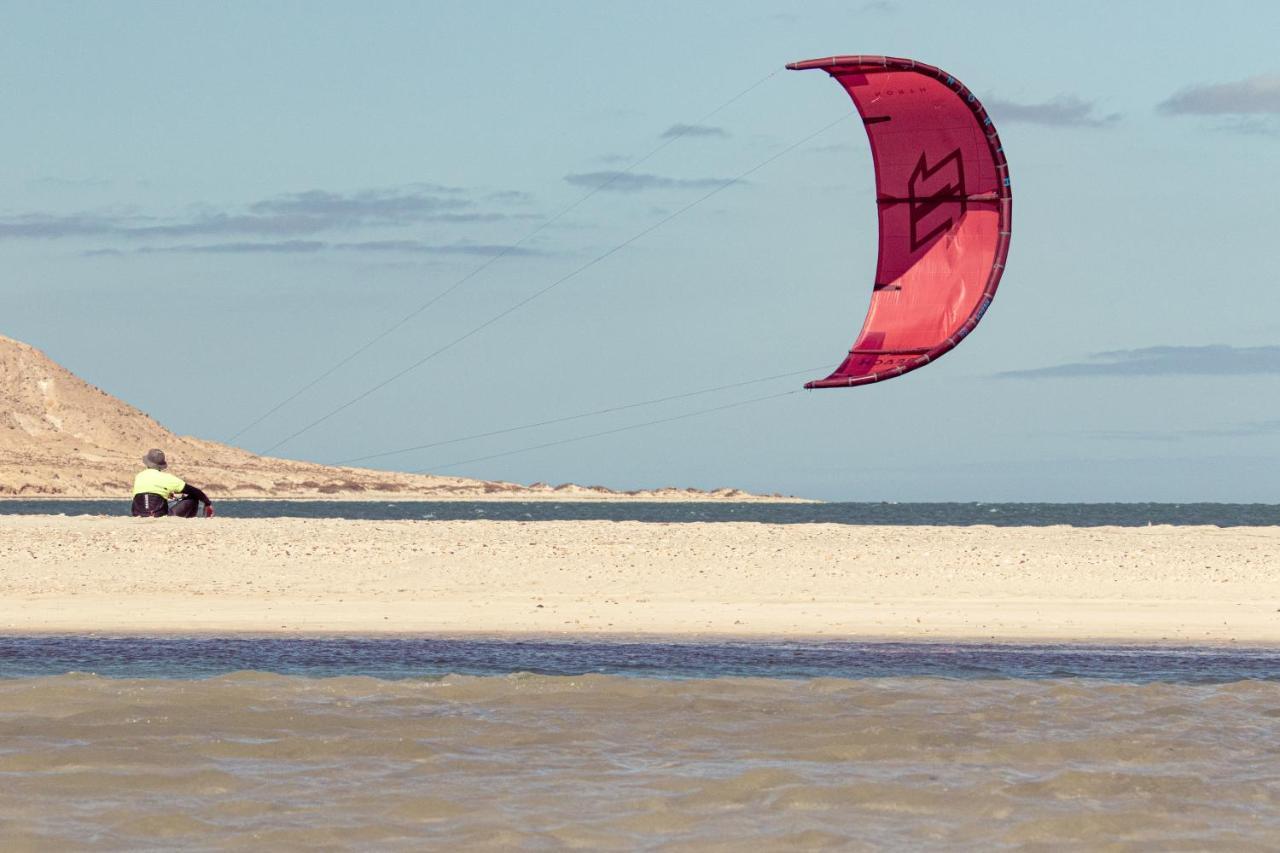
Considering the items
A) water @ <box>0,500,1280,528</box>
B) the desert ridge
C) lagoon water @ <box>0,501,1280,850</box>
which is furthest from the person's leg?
the desert ridge

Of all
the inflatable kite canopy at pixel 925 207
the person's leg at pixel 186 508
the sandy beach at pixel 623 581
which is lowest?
the sandy beach at pixel 623 581

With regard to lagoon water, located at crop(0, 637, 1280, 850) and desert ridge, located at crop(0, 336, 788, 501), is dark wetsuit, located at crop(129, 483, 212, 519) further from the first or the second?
desert ridge, located at crop(0, 336, 788, 501)

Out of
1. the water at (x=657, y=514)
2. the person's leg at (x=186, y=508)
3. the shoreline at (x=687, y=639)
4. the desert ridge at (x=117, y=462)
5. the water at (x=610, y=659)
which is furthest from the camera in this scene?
the desert ridge at (x=117, y=462)

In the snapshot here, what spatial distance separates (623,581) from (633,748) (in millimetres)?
11128

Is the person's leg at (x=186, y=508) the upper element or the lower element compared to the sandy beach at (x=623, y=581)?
upper

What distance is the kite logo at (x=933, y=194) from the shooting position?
2477 cm

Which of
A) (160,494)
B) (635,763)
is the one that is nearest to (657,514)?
(160,494)

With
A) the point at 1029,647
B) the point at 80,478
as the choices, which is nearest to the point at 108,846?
the point at 1029,647

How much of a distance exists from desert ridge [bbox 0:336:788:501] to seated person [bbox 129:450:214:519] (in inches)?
3555

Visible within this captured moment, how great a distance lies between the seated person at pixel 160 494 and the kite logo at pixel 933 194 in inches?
503

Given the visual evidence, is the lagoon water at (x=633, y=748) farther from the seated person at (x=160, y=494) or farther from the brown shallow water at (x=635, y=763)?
the seated person at (x=160, y=494)

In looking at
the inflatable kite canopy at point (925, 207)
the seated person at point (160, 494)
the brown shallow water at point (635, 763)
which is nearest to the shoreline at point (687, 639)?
the brown shallow water at point (635, 763)

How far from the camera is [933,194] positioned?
2497cm

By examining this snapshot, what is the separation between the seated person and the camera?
28016 millimetres
